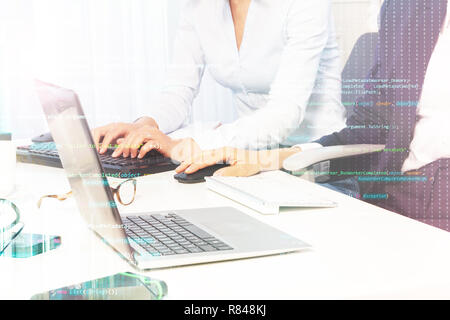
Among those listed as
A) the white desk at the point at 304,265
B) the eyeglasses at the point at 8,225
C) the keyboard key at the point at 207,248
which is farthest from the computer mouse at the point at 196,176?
the keyboard key at the point at 207,248

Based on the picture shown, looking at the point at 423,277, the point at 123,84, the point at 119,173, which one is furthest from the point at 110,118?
the point at 423,277

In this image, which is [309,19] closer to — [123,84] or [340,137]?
[340,137]

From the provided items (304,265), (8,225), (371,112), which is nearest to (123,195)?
(8,225)

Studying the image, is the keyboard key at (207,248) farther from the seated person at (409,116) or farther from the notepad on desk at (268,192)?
the seated person at (409,116)

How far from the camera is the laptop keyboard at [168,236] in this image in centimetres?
64

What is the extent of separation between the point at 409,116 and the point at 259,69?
0.56m

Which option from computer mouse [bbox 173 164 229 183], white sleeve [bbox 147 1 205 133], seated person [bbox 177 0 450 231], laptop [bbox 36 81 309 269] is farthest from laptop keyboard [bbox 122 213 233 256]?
white sleeve [bbox 147 1 205 133]

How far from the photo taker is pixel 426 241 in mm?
709

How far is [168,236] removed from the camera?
69 centimetres

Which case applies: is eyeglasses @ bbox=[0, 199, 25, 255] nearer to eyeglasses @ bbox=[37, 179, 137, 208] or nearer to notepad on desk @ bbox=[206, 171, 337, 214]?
eyeglasses @ bbox=[37, 179, 137, 208]

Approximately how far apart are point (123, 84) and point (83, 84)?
148mm

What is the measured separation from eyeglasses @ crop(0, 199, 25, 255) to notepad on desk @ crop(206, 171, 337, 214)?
1.27 feet

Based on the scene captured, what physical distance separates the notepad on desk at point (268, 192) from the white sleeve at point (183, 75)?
2.81 ft

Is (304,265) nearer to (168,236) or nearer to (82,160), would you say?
(168,236)
